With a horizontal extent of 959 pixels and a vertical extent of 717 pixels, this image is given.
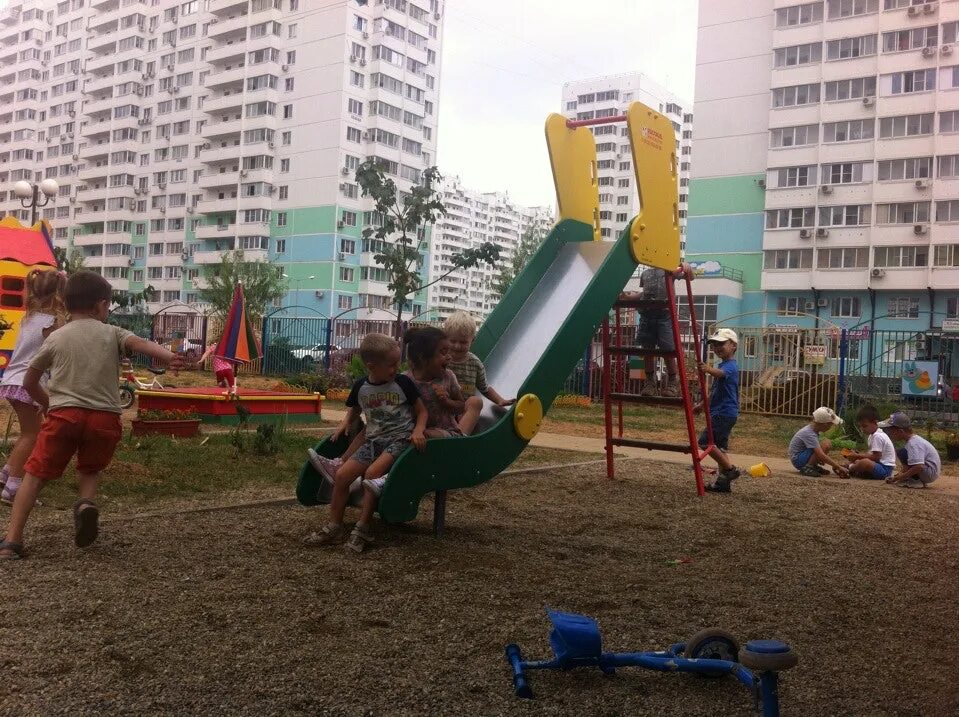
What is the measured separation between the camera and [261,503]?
18.7 feet

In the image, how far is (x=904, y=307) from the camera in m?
43.8

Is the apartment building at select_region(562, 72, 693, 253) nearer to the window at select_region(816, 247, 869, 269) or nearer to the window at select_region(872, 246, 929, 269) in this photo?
the window at select_region(816, 247, 869, 269)

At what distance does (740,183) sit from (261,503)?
4822cm

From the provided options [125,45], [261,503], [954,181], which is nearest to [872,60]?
[954,181]

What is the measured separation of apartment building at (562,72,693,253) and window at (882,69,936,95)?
44.1 m

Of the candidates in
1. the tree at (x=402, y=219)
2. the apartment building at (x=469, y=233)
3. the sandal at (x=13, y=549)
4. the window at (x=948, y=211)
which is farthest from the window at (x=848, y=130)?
the apartment building at (x=469, y=233)

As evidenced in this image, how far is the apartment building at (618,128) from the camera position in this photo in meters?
91.8

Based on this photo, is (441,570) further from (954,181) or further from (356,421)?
(954,181)

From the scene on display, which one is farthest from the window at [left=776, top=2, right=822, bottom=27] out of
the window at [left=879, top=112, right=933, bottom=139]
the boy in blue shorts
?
the boy in blue shorts

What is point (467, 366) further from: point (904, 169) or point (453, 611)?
point (904, 169)

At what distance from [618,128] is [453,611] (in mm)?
94811

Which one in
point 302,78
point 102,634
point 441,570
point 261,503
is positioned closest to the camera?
point 102,634

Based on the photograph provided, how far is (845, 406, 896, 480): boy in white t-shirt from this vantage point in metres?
8.94

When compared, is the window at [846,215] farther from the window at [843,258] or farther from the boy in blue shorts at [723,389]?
the boy in blue shorts at [723,389]
